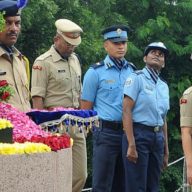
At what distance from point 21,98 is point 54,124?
0.62m

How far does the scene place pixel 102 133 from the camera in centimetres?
886

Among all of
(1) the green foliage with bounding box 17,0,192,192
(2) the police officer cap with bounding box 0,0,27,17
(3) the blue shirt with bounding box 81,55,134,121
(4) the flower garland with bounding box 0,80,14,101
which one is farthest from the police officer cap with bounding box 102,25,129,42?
(1) the green foliage with bounding box 17,0,192,192

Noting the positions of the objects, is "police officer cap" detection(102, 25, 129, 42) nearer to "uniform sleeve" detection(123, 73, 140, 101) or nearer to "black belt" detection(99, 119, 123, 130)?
"uniform sleeve" detection(123, 73, 140, 101)

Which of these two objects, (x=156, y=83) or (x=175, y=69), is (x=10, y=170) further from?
(x=175, y=69)

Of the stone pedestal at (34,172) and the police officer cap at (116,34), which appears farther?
the police officer cap at (116,34)

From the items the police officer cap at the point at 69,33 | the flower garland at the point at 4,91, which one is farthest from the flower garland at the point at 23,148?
the police officer cap at the point at 69,33

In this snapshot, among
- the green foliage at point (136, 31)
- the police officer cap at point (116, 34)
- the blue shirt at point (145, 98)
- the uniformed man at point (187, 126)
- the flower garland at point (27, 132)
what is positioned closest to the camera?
the flower garland at point (27, 132)

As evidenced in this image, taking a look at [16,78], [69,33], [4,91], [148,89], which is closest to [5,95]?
[4,91]

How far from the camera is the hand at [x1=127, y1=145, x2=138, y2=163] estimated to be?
28.2ft

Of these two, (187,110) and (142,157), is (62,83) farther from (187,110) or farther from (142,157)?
(187,110)

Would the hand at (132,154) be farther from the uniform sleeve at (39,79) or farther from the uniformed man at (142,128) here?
the uniform sleeve at (39,79)

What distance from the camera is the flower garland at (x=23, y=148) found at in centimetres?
550

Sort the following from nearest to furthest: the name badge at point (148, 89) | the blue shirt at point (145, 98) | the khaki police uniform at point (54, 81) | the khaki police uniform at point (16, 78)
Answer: the khaki police uniform at point (16, 78) → the khaki police uniform at point (54, 81) → the blue shirt at point (145, 98) → the name badge at point (148, 89)

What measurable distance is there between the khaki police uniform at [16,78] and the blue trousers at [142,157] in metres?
1.64
